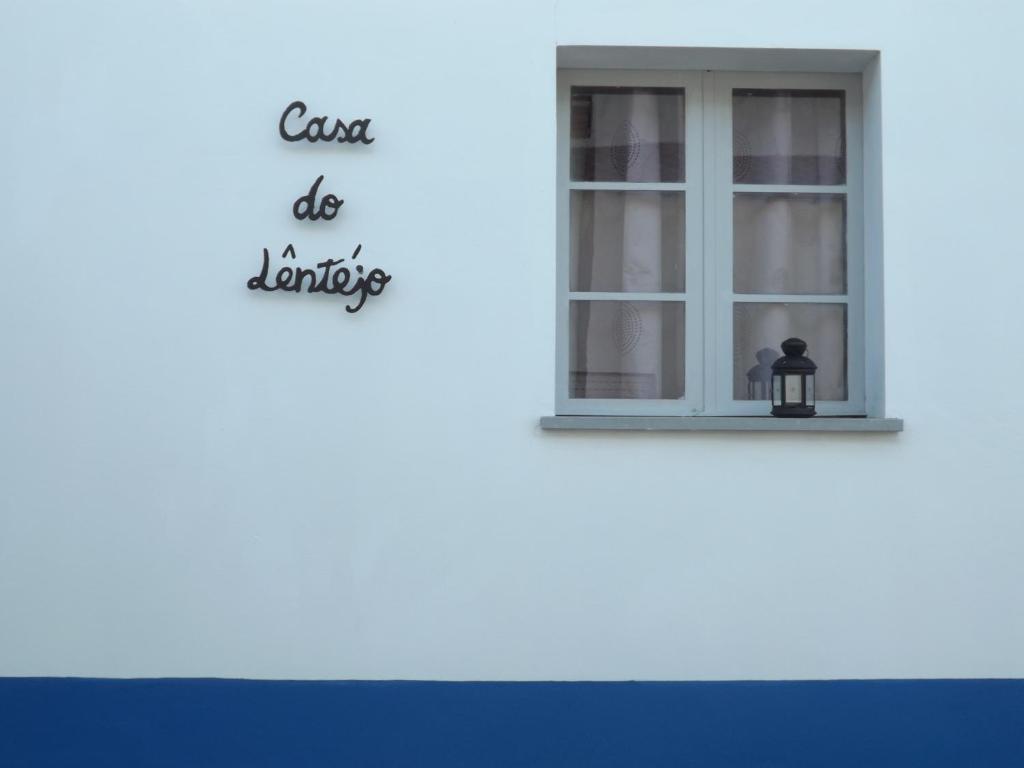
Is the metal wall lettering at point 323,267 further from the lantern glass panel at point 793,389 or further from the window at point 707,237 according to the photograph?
the lantern glass panel at point 793,389

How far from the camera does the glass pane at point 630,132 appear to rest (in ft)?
17.0

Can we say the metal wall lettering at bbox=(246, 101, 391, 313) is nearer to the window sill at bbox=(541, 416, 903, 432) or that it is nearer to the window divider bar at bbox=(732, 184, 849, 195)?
the window sill at bbox=(541, 416, 903, 432)

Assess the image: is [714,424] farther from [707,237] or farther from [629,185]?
[629,185]

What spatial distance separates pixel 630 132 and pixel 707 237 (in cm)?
55

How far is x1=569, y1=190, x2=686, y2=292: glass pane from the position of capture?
17.0 feet

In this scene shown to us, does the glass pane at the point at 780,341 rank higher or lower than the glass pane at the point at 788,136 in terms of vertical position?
lower

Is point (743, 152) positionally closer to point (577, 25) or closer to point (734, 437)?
point (577, 25)

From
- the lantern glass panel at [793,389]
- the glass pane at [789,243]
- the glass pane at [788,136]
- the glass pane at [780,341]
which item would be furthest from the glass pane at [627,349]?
the glass pane at [788,136]

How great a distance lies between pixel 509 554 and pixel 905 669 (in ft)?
5.19

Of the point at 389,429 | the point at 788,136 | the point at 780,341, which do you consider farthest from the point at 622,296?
the point at 389,429

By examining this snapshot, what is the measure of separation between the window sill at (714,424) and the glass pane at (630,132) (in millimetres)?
1099

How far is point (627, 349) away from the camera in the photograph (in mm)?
5129

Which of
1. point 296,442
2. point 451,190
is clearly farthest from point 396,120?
point 296,442

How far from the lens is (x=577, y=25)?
15.9 ft
